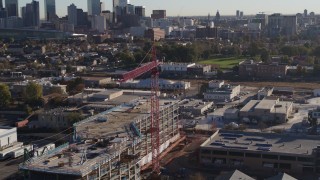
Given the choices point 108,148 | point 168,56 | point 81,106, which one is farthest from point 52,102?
point 168,56

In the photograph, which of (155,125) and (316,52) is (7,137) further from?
(316,52)

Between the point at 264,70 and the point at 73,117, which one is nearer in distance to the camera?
the point at 73,117

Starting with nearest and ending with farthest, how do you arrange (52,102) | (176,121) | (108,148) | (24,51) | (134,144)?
(108,148) → (134,144) → (176,121) → (52,102) → (24,51)

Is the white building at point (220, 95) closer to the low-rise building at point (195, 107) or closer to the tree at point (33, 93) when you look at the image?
the low-rise building at point (195, 107)

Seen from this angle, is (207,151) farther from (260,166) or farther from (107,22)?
(107,22)

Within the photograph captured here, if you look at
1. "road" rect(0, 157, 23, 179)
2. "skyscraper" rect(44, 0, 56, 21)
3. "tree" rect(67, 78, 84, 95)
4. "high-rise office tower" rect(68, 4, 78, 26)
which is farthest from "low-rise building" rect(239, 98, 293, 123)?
"skyscraper" rect(44, 0, 56, 21)

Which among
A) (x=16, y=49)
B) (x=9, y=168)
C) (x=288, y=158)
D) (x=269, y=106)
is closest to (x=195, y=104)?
(x=269, y=106)

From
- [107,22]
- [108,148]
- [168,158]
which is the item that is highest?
[107,22]
